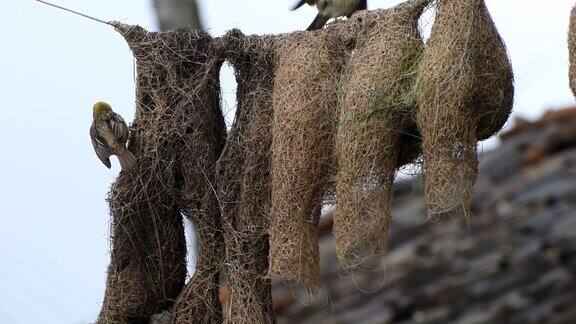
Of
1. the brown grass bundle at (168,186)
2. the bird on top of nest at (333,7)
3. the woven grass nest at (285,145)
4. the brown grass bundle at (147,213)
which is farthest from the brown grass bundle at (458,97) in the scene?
the bird on top of nest at (333,7)

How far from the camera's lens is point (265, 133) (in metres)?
5.08

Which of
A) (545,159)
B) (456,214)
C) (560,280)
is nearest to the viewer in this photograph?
(456,214)

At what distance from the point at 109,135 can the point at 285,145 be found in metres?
0.57

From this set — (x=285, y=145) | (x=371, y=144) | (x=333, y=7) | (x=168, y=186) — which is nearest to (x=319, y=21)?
(x=333, y=7)

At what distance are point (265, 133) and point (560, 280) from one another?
2.26 m

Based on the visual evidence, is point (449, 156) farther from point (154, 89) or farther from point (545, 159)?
point (545, 159)

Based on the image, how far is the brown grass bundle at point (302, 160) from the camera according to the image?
4.86 metres

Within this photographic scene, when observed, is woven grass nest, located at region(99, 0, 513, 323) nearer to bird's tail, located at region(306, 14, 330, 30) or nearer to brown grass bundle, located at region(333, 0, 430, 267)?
brown grass bundle, located at region(333, 0, 430, 267)

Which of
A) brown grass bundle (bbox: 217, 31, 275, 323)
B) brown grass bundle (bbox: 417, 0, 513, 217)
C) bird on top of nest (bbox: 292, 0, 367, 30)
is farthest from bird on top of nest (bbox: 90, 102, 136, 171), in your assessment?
bird on top of nest (bbox: 292, 0, 367, 30)

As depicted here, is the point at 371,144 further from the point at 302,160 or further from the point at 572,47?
the point at 572,47

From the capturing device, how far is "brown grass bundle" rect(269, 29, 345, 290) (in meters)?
4.86

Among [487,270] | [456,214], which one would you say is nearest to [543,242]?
[487,270]

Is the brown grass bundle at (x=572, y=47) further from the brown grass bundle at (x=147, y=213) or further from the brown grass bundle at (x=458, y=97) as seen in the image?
the brown grass bundle at (x=147, y=213)

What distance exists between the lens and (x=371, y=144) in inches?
186
